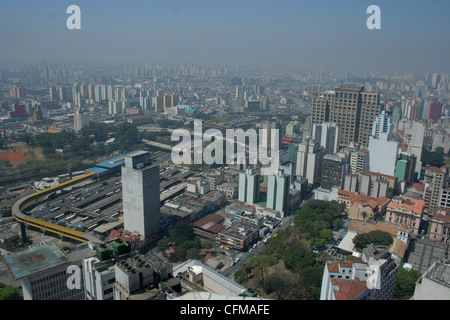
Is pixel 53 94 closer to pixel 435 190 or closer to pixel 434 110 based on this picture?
pixel 434 110

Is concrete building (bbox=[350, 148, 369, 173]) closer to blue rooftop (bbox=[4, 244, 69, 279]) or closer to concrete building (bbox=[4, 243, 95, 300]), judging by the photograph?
concrete building (bbox=[4, 243, 95, 300])

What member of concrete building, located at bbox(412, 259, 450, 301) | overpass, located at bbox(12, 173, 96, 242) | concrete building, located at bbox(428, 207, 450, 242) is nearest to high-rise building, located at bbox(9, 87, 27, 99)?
overpass, located at bbox(12, 173, 96, 242)

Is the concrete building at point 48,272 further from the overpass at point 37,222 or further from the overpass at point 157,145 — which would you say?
the overpass at point 157,145

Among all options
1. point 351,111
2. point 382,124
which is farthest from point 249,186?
point 351,111

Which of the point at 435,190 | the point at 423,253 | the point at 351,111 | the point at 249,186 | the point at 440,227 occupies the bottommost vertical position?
the point at 423,253

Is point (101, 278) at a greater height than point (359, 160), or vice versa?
point (101, 278)

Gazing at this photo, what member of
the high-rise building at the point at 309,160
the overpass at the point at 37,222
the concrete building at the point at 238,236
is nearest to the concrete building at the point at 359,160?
the high-rise building at the point at 309,160
